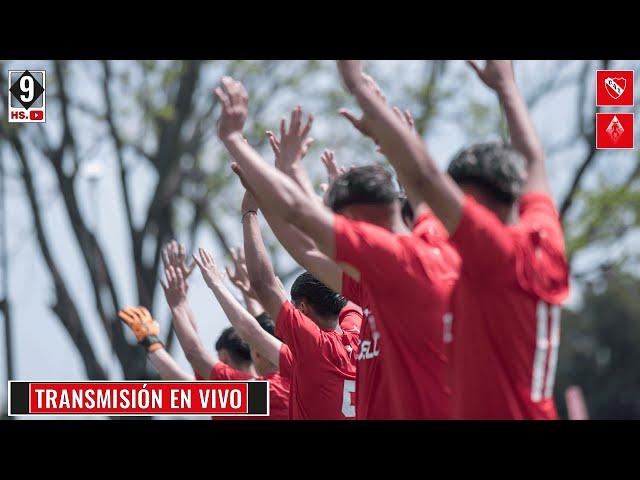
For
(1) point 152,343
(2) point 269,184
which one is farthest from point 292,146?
(1) point 152,343

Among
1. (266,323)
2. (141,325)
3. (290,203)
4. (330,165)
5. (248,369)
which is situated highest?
(330,165)

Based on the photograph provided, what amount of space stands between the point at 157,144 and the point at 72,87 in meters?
1.35

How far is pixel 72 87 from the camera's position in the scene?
17.5m

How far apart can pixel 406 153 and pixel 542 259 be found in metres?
0.56

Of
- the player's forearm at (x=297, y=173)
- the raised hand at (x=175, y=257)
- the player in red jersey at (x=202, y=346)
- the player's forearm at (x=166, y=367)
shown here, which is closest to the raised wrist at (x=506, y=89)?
the player's forearm at (x=297, y=173)

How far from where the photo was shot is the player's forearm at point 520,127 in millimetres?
4555

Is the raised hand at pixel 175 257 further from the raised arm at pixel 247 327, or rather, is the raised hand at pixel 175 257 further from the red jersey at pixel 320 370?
the red jersey at pixel 320 370

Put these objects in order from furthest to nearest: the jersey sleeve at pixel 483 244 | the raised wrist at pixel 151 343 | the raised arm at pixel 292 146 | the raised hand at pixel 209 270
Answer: the raised wrist at pixel 151 343, the raised hand at pixel 209 270, the raised arm at pixel 292 146, the jersey sleeve at pixel 483 244

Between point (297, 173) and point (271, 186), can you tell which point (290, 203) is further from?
point (297, 173)

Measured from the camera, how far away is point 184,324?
8.13 meters

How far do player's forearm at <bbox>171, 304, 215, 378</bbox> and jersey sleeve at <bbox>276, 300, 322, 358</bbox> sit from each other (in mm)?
1541

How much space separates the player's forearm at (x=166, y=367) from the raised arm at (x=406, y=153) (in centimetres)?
368

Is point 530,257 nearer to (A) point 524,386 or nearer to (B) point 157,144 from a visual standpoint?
(A) point 524,386
